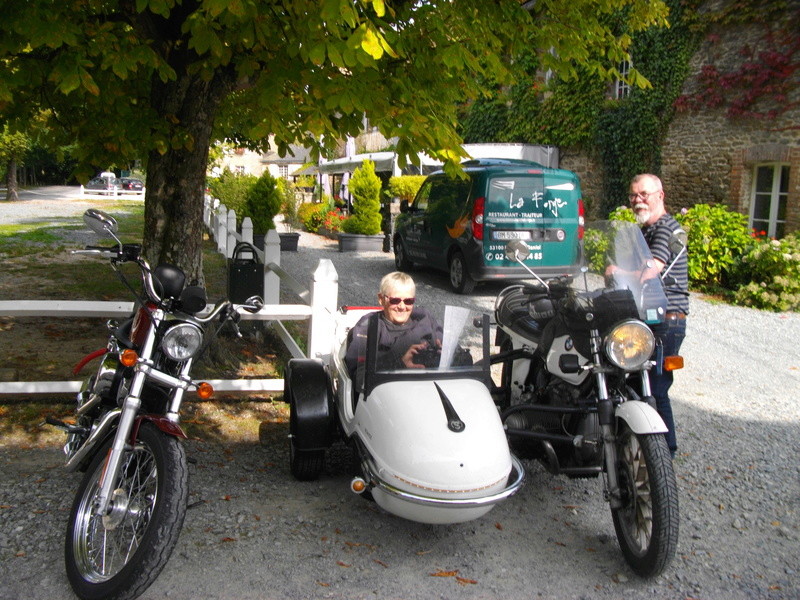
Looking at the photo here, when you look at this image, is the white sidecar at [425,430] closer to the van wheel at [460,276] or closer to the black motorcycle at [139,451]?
the black motorcycle at [139,451]

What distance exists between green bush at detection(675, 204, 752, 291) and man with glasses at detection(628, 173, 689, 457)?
7.30 metres

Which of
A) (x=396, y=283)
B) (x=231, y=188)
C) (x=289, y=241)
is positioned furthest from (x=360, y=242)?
(x=396, y=283)

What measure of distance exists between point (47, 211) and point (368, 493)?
94.8 feet

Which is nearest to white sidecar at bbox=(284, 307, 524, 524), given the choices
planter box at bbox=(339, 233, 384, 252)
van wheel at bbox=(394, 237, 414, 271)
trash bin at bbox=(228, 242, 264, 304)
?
trash bin at bbox=(228, 242, 264, 304)

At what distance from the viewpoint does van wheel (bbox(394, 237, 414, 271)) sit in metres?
13.6

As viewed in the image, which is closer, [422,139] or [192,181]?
[422,139]

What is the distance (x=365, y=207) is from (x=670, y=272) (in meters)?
13.2

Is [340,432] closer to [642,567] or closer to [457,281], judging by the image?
[642,567]

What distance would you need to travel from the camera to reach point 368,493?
11.5 feet

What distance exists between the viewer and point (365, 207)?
17.2 metres

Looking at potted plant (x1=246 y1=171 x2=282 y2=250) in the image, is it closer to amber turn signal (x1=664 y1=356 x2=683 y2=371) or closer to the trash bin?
the trash bin

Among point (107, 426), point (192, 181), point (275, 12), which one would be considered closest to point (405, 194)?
point (192, 181)

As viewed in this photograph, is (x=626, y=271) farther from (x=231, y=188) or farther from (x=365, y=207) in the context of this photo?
(x=231, y=188)

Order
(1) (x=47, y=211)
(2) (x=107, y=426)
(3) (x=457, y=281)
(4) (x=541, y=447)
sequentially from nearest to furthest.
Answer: (2) (x=107, y=426)
(4) (x=541, y=447)
(3) (x=457, y=281)
(1) (x=47, y=211)
